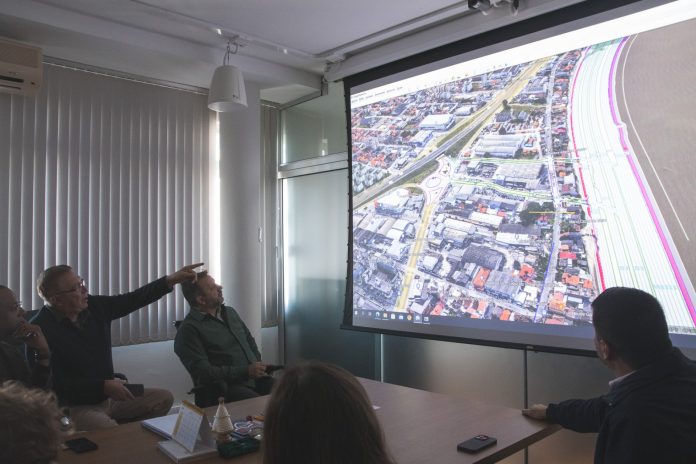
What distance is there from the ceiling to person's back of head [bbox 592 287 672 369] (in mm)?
1914

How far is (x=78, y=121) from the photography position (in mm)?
3914

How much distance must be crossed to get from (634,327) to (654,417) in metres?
0.27

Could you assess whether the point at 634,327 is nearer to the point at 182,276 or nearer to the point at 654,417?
the point at 654,417

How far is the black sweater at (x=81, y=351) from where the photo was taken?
2586 millimetres

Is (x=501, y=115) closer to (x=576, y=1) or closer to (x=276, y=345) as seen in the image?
(x=576, y=1)

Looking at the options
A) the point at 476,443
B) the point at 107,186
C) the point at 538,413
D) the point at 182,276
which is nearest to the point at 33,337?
the point at 182,276

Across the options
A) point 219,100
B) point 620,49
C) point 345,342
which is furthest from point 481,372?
point 219,100

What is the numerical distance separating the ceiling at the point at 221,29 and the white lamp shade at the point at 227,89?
1.10ft

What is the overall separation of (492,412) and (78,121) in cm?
344

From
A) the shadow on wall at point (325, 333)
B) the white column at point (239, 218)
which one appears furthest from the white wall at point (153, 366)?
the shadow on wall at point (325, 333)

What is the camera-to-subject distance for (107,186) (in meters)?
4.03

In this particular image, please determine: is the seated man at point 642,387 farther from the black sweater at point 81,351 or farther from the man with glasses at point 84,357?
the black sweater at point 81,351

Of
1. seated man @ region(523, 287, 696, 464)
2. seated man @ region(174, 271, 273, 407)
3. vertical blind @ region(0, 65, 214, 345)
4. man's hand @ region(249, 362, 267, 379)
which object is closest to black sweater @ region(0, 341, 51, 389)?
seated man @ region(174, 271, 273, 407)

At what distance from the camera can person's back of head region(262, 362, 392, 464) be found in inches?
36.5
